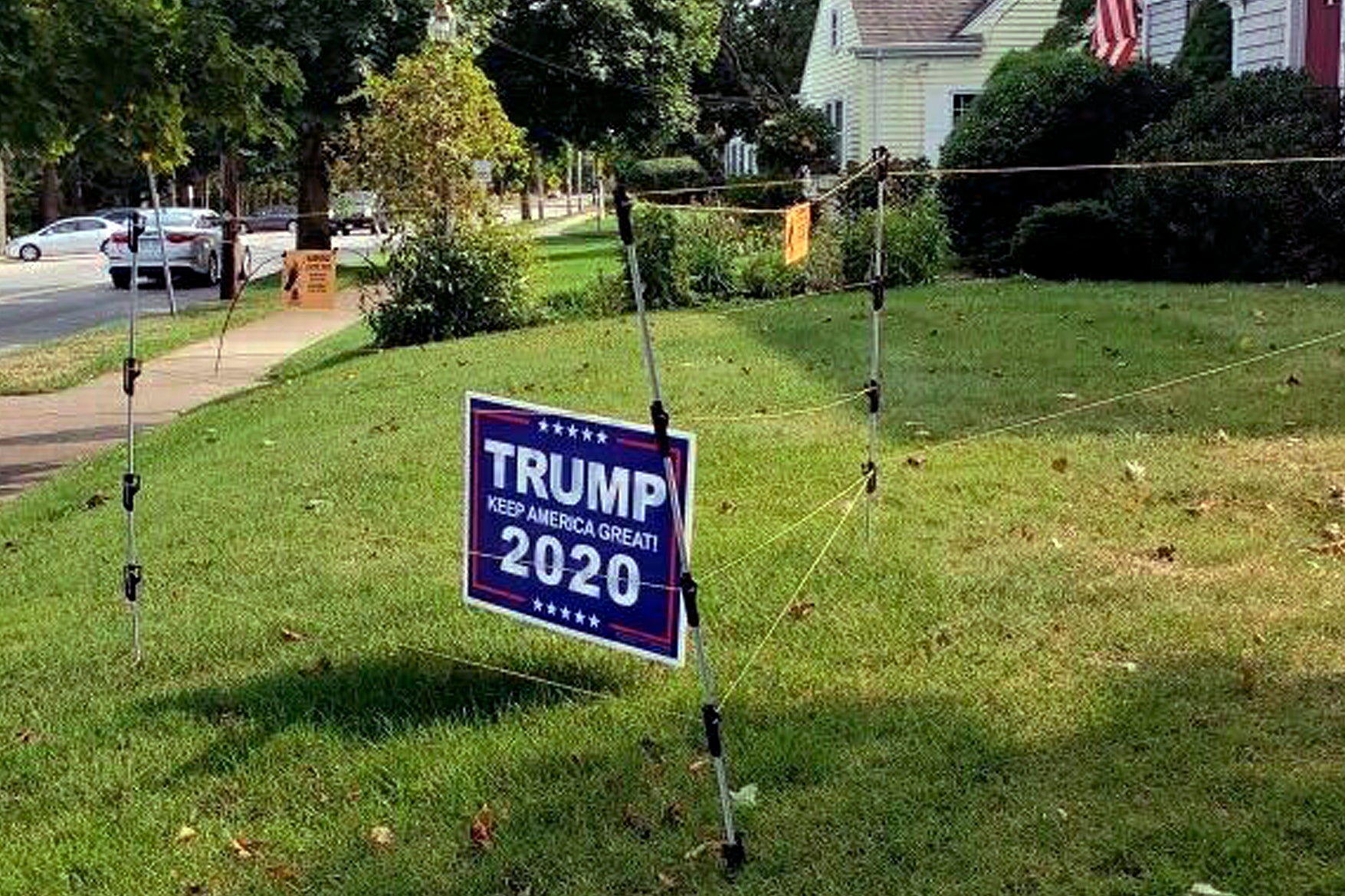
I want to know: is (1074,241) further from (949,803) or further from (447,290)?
(949,803)

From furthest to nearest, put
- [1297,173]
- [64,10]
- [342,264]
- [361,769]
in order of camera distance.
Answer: [342,264] → [1297,173] → [64,10] → [361,769]

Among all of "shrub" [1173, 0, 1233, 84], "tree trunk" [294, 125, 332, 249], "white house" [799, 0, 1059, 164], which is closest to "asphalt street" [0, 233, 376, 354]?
"tree trunk" [294, 125, 332, 249]

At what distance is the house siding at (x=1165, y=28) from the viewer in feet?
69.7

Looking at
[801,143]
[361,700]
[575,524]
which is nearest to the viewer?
[575,524]

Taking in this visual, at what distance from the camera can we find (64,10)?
9.70 meters

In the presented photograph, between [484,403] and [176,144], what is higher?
[176,144]

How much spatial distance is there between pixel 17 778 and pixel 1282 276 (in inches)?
520

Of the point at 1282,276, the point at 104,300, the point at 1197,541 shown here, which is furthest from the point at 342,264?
the point at 1197,541

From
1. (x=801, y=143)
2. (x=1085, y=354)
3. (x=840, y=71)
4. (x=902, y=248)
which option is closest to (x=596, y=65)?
(x=801, y=143)

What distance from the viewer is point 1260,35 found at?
18109 mm

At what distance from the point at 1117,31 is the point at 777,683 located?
58.3 ft

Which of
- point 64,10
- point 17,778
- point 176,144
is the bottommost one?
point 17,778

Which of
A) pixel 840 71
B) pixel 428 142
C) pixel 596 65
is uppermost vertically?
pixel 596 65

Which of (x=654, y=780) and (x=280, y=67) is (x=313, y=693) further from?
(x=280, y=67)
